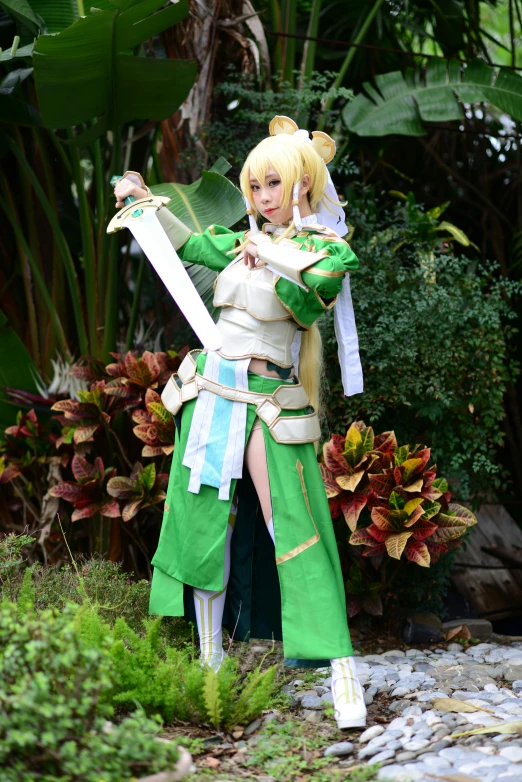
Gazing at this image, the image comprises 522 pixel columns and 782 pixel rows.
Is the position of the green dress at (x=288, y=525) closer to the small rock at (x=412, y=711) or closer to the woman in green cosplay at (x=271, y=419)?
the woman in green cosplay at (x=271, y=419)

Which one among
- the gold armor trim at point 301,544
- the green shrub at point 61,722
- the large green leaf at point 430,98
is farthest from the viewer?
the large green leaf at point 430,98

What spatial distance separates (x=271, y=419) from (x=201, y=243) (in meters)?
0.74

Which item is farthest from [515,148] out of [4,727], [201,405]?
[4,727]

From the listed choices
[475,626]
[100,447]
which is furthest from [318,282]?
[475,626]

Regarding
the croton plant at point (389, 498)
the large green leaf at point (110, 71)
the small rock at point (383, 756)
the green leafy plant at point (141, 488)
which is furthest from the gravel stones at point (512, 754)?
the large green leaf at point (110, 71)

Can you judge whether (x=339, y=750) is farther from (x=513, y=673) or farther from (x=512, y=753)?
(x=513, y=673)

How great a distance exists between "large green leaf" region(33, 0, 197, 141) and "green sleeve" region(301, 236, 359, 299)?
1.47 meters

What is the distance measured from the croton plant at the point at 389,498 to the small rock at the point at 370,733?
3.10 ft

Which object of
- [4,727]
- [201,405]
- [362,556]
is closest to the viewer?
[4,727]

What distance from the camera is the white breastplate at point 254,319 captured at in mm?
2828

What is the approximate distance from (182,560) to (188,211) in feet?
5.98

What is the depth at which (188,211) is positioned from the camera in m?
3.99

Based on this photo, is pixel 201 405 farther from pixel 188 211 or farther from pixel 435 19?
pixel 435 19

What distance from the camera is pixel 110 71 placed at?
3.72 metres
